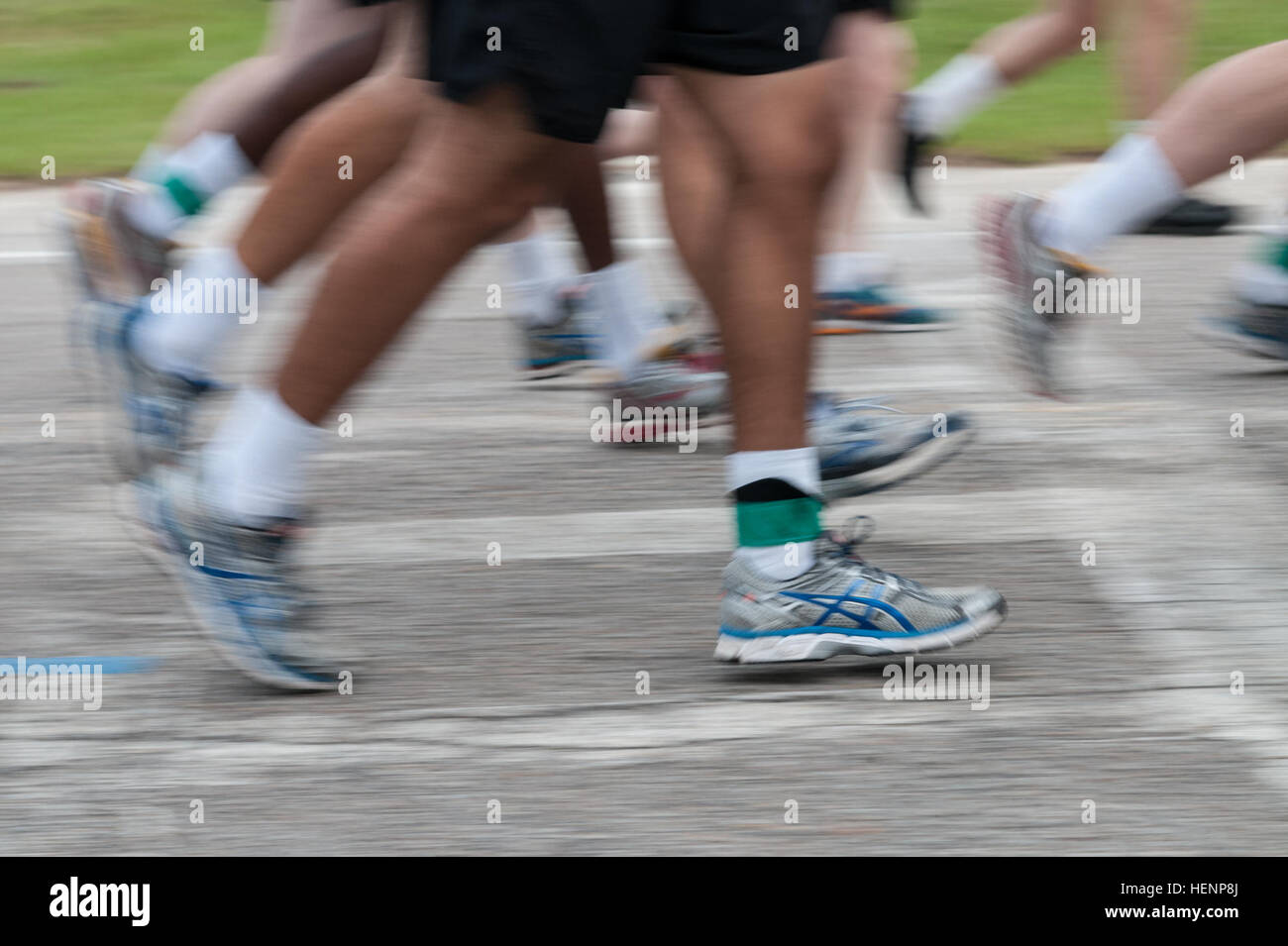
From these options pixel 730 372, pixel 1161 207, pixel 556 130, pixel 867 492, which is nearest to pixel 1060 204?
pixel 1161 207

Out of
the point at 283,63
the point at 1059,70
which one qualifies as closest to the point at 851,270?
the point at 283,63

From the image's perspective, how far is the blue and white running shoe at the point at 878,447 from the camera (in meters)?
3.70

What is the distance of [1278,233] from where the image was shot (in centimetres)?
470

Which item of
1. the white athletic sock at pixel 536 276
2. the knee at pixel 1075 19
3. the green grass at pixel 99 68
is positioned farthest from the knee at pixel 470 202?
the green grass at pixel 99 68

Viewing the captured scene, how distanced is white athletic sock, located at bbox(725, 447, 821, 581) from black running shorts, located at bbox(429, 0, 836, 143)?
1.83 ft

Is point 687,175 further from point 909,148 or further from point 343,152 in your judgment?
point 909,148

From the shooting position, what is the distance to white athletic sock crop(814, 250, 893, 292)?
16.8ft

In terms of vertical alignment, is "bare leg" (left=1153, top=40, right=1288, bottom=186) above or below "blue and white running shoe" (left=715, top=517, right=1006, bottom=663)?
above

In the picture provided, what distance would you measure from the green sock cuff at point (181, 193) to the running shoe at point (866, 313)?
164 centimetres

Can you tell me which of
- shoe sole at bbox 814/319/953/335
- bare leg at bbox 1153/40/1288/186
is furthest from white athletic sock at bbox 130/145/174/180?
bare leg at bbox 1153/40/1288/186

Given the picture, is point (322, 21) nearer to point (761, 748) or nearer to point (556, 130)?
point (556, 130)

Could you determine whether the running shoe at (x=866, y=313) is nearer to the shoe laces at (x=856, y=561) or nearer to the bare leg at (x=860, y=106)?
the bare leg at (x=860, y=106)

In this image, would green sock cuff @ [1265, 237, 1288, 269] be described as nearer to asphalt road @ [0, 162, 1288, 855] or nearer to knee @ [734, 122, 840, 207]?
asphalt road @ [0, 162, 1288, 855]

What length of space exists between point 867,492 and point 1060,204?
0.80 metres
